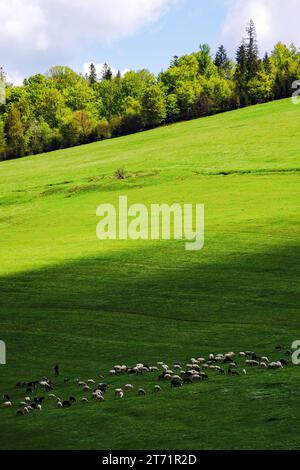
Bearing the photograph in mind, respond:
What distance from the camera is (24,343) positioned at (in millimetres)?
30812

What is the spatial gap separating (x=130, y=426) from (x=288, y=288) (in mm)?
20569

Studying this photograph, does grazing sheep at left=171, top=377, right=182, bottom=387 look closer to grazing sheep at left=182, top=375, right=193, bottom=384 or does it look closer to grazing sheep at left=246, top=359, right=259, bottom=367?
grazing sheep at left=182, top=375, right=193, bottom=384

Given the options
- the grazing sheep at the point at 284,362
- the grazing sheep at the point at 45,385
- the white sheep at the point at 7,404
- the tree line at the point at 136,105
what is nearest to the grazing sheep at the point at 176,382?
the grazing sheep at the point at 284,362

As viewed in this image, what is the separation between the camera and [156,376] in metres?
23.6

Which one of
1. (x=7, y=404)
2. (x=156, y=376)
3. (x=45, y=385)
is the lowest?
(x=7, y=404)

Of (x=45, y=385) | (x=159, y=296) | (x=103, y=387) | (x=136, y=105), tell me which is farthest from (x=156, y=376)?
(x=136, y=105)

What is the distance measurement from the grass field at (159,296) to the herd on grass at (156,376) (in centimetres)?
34

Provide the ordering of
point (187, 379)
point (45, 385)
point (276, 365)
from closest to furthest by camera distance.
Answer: point (187, 379) < point (276, 365) < point (45, 385)

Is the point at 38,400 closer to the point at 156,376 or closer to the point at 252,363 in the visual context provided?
the point at 156,376

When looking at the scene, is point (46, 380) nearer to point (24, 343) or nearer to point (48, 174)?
point (24, 343)

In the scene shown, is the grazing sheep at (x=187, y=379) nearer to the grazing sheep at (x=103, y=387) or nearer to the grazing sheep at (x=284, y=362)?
the grazing sheep at (x=103, y=387)

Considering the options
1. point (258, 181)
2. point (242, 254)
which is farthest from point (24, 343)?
point (258, 181)

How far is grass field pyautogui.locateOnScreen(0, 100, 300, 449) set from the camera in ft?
60.0

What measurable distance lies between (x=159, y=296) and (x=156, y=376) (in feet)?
46.1
